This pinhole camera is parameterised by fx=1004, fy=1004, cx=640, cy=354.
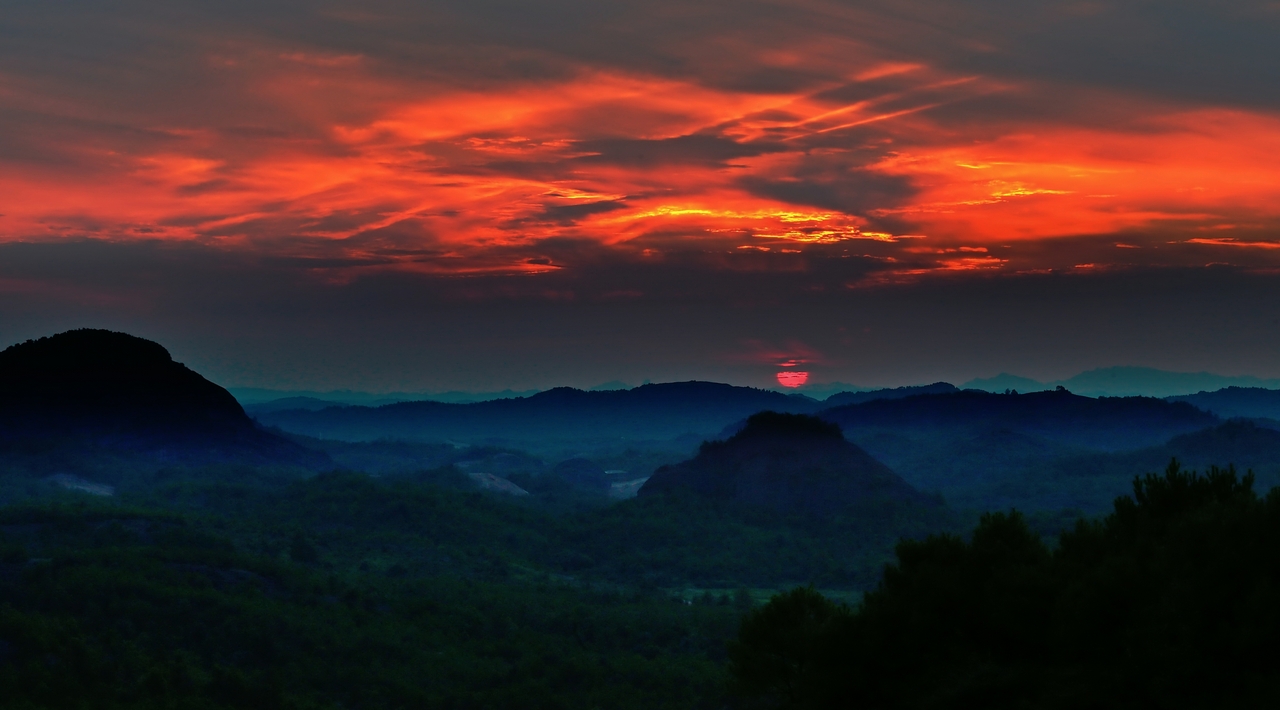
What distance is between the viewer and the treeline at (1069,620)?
37.1m

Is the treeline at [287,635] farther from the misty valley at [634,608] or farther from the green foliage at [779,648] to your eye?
the green foliage at [779,648]

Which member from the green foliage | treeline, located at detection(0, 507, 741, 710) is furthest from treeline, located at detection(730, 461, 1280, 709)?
treeline, located at detection(0, 507, 741, 710)

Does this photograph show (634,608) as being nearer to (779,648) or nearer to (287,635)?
(287,635)

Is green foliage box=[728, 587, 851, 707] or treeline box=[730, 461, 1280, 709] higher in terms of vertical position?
treeline box=[730, 461, 1280, 709]

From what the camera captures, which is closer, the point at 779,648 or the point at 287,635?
the point at 779,648

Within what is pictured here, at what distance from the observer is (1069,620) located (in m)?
42.5

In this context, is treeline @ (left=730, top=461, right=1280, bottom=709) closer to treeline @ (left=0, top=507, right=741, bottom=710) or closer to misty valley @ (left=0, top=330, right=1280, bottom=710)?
misty valley @ (left=0, top=330, right=1280, bottom=710)

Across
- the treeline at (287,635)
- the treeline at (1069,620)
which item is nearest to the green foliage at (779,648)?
the treeline at (1069,620)

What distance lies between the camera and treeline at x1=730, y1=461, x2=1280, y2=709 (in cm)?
3712

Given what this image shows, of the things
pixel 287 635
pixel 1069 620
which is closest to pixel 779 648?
pixel 1069 620

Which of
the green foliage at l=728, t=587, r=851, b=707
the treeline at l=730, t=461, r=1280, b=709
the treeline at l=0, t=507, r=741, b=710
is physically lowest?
the treeline at l=0, t=507, r=741, b=710

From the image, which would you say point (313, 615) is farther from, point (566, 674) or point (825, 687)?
point (825, 687)

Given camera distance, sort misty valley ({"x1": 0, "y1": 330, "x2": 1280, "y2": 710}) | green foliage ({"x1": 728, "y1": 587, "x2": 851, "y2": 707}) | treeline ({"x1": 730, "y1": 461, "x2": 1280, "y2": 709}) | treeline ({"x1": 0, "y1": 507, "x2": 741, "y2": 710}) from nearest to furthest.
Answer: treeline ({"x1": 730, "y1": 461, "x2": 1280, "y2": 709}) < misty valley ({"x1": 0, "y1": 330, "x2": 1280, "y2": 710}) < green foliage ({"x1": 728, "y1": 587, "x2": 851, "y2": 707}) < treeline ({"x1": 0, "y1": 507, "x2": 741, "y2": 710})

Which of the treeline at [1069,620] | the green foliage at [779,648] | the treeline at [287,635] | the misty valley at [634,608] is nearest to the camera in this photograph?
the treeline at [1069,620]
